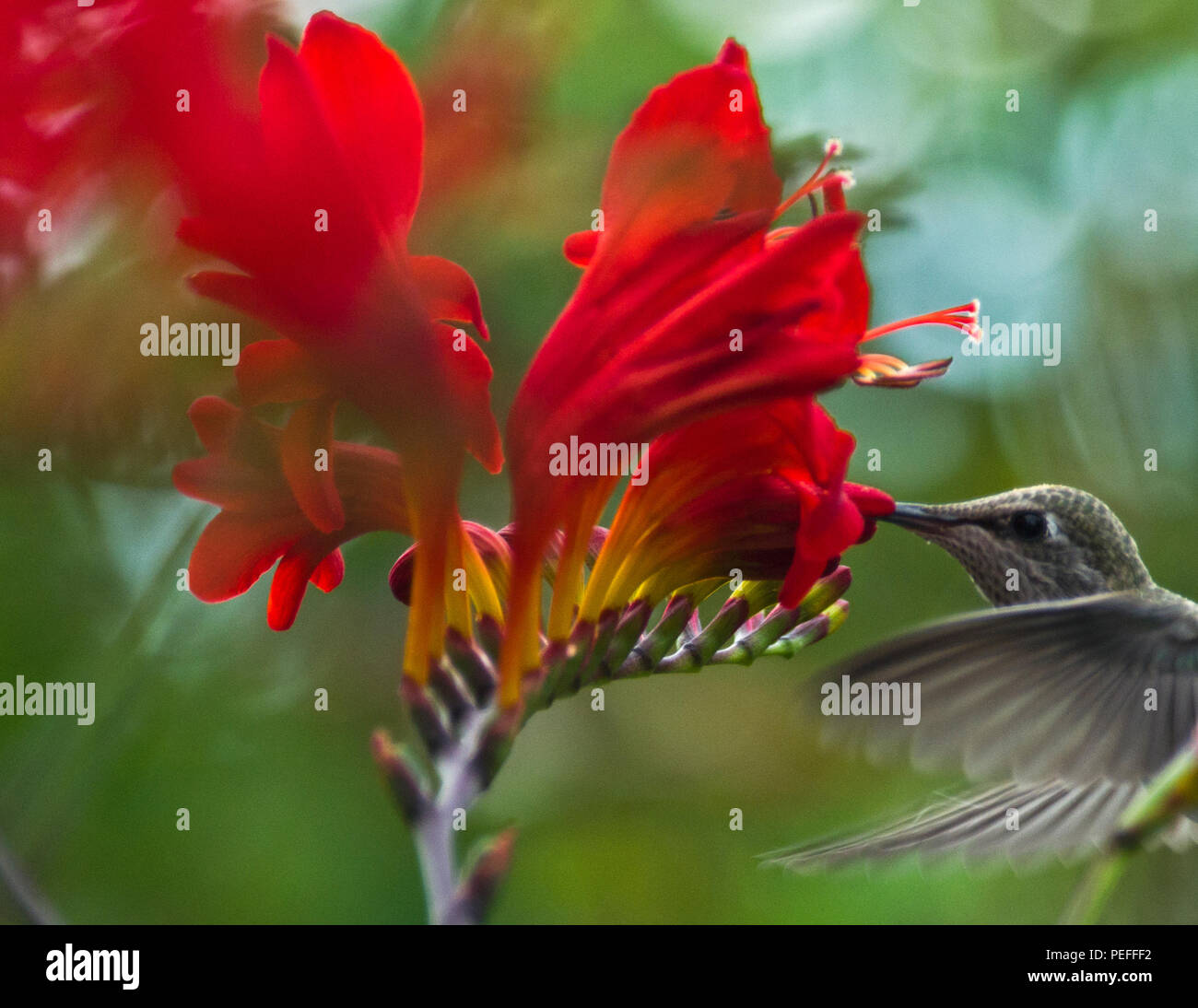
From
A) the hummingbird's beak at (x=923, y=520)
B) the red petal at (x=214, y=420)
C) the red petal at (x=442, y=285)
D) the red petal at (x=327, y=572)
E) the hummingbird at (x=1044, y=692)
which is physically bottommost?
the hummingbird at (x=1044, y=692)

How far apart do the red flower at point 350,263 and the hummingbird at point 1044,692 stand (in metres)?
0.43

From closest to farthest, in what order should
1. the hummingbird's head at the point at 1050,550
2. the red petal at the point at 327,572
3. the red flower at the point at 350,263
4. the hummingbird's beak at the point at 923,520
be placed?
1. the red flower at the point at 350,263
2. the red petal at the point at 327,572
3. the hummingbird's beak at the point at 923,520
4. the hummingbird's head at the point at 1050,550

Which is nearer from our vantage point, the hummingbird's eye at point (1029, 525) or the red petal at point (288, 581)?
the red petal at point (288, 581)

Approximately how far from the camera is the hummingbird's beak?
166 cm

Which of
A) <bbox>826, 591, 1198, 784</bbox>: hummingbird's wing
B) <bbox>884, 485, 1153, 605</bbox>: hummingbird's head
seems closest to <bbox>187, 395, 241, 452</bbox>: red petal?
<bbox>826, 591, 1198, 784</bbox>: hummingbird's wing

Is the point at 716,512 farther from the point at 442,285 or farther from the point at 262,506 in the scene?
the point at 262,506

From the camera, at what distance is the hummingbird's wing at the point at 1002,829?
149 cm

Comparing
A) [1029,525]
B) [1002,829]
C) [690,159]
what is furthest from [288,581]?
[1029,525]

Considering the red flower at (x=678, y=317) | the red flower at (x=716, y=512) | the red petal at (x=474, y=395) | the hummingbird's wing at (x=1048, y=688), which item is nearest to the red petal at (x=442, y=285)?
the red petal at (x=474, y=395)

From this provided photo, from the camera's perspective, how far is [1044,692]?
1.40 meters

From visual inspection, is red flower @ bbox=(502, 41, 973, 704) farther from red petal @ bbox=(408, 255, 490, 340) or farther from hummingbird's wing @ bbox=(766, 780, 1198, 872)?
hummingbird's wing @ bbox=(766, 780, 1198, 872)

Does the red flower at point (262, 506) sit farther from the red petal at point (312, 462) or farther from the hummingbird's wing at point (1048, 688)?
the hummingbird's wing at point (1048, 688)

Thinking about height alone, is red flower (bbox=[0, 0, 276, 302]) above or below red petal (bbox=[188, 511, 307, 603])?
above

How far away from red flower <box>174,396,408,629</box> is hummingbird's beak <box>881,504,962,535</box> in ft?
2.55
